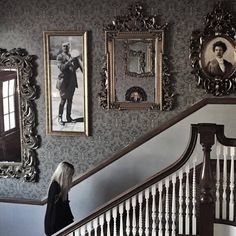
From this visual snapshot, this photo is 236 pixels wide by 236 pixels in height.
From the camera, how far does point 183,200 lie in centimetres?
464

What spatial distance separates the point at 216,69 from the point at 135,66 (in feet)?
3.18

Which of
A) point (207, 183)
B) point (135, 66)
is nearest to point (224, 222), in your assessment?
point (207, 183)

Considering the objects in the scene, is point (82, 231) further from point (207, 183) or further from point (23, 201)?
point (23, 201)

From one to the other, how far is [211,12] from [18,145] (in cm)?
302

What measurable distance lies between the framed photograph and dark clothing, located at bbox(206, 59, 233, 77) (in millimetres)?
1524

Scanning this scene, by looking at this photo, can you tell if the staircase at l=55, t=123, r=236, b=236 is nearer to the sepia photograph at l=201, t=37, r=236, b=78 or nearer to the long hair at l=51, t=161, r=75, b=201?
the long hair at l=51, t=161, r=75, b=201

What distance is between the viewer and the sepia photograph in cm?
564

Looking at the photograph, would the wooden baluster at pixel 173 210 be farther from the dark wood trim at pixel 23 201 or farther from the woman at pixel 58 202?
the dark wood trim at pixel 23 201

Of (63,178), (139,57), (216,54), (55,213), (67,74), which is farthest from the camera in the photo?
(67,74)

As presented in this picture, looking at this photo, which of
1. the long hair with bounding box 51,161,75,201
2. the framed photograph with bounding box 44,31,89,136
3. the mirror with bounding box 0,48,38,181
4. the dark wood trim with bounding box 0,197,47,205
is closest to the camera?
the long hair with bounding box 51,161,75,201

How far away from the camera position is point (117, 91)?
6043mm

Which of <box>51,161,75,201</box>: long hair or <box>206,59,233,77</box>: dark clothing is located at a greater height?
<box>206,59,233,77</box>: dark clothing

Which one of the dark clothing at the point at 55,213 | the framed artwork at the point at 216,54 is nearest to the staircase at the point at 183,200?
the dark clothing at the point at 55,213

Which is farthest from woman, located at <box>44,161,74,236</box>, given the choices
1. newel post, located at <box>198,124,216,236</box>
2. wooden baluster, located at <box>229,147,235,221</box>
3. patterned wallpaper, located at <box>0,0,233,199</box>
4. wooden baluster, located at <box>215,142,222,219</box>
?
wooden baluster, located at <box>229,147,235,221</box>
